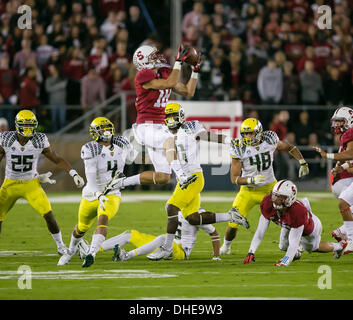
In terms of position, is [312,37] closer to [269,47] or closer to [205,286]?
[269,47]

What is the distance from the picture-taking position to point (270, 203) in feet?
30.0

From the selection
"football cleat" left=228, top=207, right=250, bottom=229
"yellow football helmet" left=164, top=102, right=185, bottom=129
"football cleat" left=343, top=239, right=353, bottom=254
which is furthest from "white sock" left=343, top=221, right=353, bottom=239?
"yellow football helmet" left=164, top=102, right=185, bottom=129

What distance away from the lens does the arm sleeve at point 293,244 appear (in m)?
8.95

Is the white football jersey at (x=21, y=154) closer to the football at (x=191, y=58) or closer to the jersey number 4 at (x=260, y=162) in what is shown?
the football at (x=191, y=58)


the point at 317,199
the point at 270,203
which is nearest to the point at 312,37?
the point at 317,199

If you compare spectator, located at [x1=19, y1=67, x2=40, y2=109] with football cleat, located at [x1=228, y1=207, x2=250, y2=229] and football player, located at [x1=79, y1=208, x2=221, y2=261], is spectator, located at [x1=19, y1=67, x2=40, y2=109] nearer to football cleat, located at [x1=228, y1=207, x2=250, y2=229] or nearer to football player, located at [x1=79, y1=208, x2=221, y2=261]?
football player, located at [x1=79, y1=208, x2=221, y2=261]

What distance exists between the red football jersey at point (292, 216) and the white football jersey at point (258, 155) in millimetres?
1242

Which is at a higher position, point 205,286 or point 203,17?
point 203,17

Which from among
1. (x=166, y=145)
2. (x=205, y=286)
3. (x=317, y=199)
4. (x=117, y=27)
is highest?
(x=117, y=27)

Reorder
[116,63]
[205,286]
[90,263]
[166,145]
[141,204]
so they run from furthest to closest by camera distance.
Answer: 1. [116,63]
2. [141,204]
3. [166,145]
4. [90,263]
5. [205,286]

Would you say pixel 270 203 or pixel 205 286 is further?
pixel 270 203

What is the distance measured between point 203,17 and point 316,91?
303cm

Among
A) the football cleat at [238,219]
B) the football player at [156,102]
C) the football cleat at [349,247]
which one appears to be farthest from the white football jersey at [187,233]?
the football cleat at [349,247]

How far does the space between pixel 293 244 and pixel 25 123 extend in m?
3.42
